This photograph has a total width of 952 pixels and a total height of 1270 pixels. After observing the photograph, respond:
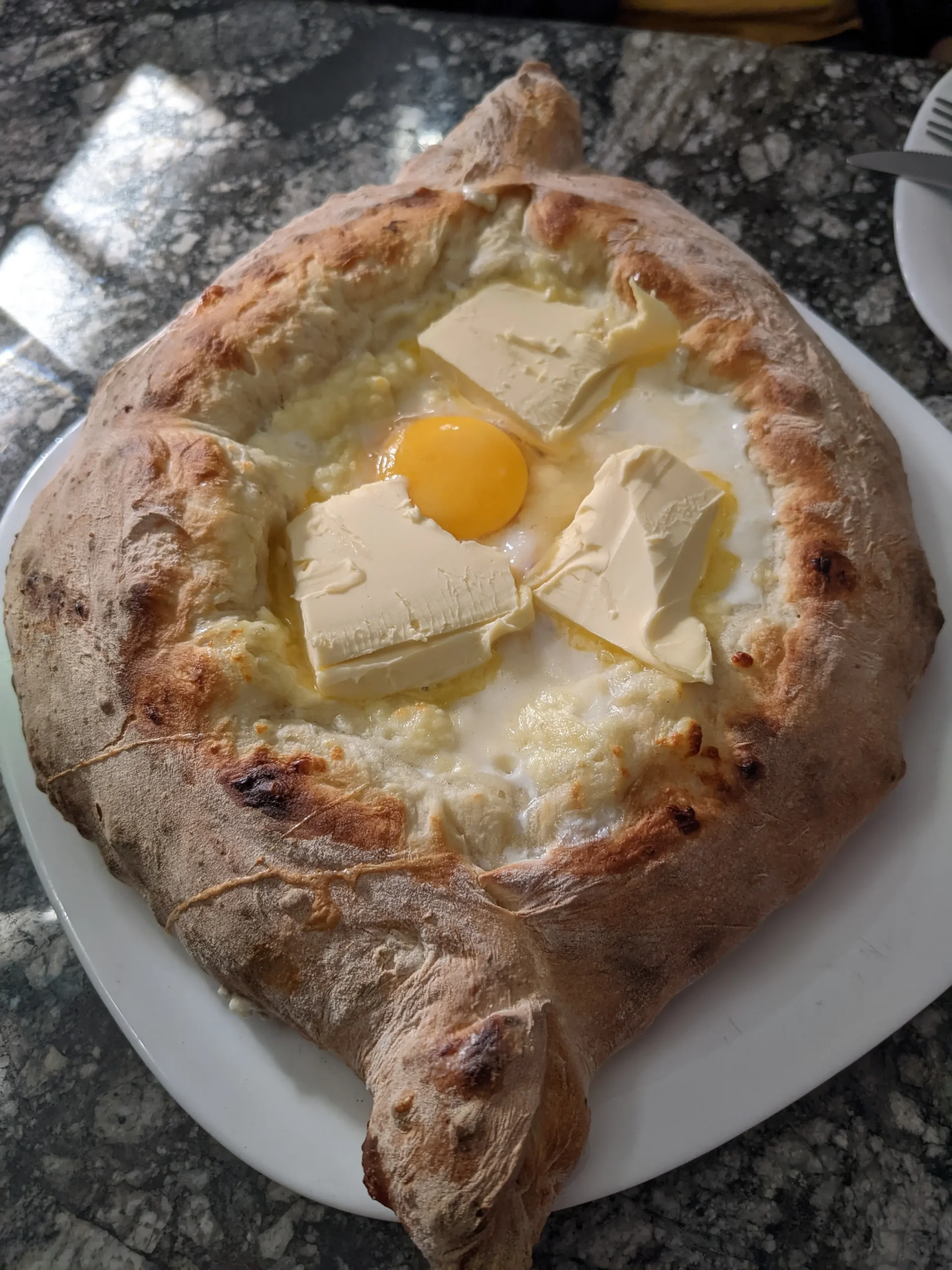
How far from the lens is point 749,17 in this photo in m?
3.28

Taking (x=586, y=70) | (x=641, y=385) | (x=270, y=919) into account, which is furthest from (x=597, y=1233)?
(x=586, y=70)

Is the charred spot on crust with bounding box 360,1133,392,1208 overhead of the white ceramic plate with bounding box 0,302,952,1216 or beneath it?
overhead

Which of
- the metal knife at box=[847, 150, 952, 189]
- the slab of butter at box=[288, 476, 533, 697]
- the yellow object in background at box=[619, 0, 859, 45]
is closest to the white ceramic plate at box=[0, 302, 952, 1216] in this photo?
the slab of butter at box=[288, 476, 533, 697]

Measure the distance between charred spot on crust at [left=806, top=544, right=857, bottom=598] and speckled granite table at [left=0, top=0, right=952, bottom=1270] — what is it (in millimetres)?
818

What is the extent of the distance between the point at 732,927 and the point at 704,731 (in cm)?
33

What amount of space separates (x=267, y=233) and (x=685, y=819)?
229 cm

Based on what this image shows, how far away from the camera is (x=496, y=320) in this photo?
1997mm

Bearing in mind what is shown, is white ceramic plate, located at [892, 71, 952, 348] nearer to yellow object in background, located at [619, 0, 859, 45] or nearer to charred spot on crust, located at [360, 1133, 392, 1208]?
yellow object in background, located at [619, 0, 859, 45]

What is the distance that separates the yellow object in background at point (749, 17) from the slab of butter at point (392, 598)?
2574 mm

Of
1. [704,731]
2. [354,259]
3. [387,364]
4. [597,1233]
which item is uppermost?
[354,259]

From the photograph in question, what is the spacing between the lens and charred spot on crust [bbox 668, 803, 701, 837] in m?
1.53

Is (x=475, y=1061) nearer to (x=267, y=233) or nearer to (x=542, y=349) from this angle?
(x=542, y=349)

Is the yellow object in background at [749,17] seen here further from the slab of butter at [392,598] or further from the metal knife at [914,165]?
the slab of butter at [392,598]

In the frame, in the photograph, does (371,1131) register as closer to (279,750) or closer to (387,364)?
(279,750)
